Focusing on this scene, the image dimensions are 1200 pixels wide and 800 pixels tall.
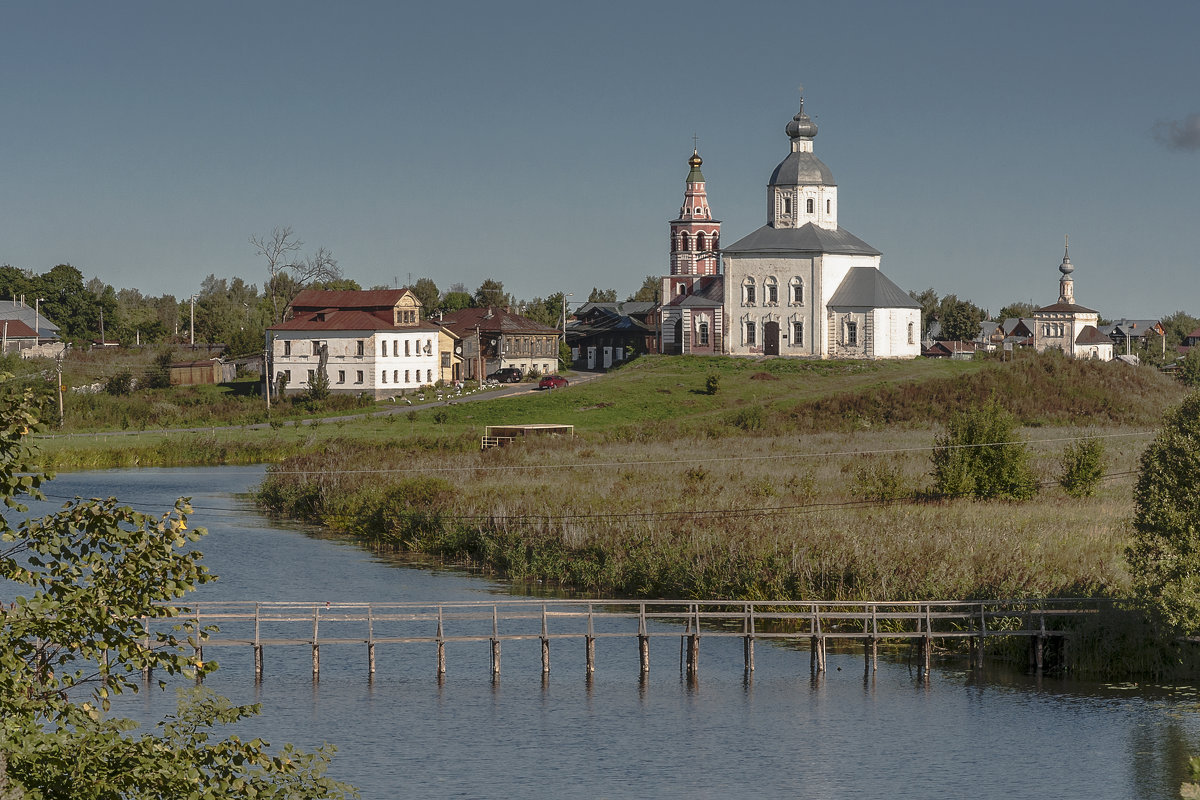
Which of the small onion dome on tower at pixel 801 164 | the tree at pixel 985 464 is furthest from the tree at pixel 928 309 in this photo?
the tree at pixel 985 464

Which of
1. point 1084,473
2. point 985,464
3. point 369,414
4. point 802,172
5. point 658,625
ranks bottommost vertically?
point 658,625

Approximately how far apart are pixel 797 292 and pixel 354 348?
3229 centimetres

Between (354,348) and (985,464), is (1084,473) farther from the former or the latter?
(354,348)

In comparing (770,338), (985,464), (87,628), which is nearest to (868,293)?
(770,338)

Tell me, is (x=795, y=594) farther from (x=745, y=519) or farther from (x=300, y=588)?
(x=300, y=588)

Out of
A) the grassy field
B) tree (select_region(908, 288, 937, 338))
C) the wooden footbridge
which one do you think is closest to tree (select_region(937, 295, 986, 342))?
tree (select_region(908, 288, 937, 338))

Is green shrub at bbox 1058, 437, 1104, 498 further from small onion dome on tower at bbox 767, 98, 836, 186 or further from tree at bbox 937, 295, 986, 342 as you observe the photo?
tree at bbox 937, 295, 986, 342

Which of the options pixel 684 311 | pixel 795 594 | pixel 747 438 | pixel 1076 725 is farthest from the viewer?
pixel 684 311

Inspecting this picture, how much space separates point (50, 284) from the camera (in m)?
155

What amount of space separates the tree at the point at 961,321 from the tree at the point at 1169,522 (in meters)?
121

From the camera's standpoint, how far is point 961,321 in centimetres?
15712

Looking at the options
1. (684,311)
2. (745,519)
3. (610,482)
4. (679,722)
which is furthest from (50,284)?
(679,722)

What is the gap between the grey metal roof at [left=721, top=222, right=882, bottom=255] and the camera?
10419 cm

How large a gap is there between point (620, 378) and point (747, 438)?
77.5 feet
